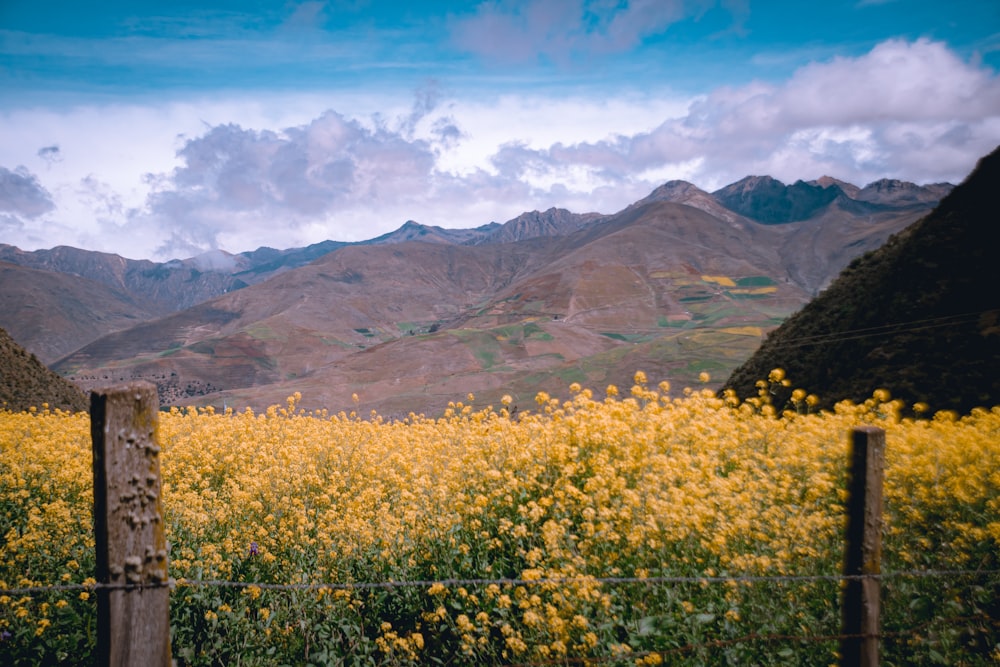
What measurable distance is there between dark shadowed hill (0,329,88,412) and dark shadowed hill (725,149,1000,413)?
97.3ft

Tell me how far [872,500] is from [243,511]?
644cm

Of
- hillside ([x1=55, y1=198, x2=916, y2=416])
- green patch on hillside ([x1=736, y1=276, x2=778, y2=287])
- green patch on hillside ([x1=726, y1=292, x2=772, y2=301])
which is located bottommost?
hillside ([x1=55, y1=198, x2=916, y2=416])

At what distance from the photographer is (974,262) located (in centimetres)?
2020

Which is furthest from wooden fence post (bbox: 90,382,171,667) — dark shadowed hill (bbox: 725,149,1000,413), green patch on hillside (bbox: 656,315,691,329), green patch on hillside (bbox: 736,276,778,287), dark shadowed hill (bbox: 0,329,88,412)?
green patch on hillside (bbox: 736,276,778,287)

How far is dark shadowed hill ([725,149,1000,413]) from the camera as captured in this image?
1592 centimetres

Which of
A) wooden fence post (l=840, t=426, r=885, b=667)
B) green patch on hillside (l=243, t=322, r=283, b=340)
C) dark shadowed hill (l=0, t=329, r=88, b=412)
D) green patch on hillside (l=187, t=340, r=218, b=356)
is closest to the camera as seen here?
wooden fence post (l=840, t=426, r=885, b=667)

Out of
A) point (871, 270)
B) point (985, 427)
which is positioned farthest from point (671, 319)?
point (985, 427)

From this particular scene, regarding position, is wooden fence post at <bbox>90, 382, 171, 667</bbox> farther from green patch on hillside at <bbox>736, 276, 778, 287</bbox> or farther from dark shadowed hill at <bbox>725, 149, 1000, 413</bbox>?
green patch on hillside at <bbox>736, 276, 778, 287</bbox>

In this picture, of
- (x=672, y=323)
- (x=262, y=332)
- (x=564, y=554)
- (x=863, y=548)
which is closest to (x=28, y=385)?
(x=564, y=554)

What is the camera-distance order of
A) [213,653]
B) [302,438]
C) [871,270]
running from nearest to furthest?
[213,653], [302,438], [871,270]

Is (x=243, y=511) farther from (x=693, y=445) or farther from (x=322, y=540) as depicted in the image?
(x=693, y=445)

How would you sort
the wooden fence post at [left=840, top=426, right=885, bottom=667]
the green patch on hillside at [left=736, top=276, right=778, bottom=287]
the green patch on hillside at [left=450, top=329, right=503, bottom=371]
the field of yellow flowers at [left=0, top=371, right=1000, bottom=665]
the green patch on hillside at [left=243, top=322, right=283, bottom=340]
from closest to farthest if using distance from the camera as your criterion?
the wooden fence post at [left=840, top=426, right=885, bottom=667], the field of yellow flowers at [left=0, top=371, right=1000, bottom=665], the green patch on hillside at [left=450, top=329, right=503, bottom=371], the green patch on hillside at [left=243, top=322, right=283, bottom=340], the green patch on hillside at [left=736, top=276, right=778, bottom=287]

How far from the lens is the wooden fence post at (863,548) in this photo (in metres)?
3.22

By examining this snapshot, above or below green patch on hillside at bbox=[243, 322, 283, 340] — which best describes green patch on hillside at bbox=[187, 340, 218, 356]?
below
